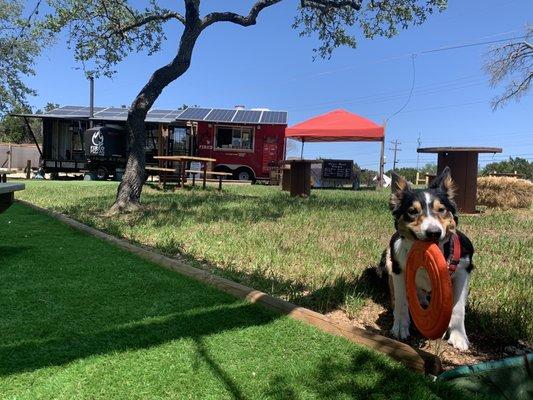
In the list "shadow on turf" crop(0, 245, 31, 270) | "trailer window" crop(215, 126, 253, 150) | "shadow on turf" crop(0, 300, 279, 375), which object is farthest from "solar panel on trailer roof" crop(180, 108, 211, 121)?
"shadow on turf" crop(0, 300, 279, 375)

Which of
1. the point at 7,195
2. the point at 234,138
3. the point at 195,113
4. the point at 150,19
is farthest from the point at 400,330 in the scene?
the point at 195,113

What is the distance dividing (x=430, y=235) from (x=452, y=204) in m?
0.37

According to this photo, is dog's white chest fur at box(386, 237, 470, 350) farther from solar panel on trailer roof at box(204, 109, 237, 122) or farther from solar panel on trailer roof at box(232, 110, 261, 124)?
solar panel on trailer roof at box(204, 109, 237, 122)

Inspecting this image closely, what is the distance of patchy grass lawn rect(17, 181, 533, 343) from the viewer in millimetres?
3348

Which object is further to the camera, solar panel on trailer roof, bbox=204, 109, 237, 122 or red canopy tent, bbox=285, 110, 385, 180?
solar panel on trailer roof, bbox=204, 109, 237, 122

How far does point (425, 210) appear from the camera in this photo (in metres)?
2.58

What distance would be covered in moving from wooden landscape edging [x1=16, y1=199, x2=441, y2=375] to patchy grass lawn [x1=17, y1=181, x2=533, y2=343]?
0.27m

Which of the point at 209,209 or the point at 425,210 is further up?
the point at 425,210

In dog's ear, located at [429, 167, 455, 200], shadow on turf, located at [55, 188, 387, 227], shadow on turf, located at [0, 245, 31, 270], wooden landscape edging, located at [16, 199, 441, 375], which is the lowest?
shadow on turf, located at [0, 245, 31, 270]

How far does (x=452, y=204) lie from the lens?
2.71 meters

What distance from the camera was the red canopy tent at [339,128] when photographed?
52.4ft

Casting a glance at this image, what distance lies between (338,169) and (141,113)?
11.9m

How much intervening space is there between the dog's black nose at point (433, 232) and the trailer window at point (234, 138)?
18.8m

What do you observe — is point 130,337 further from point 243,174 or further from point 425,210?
point 243,174
